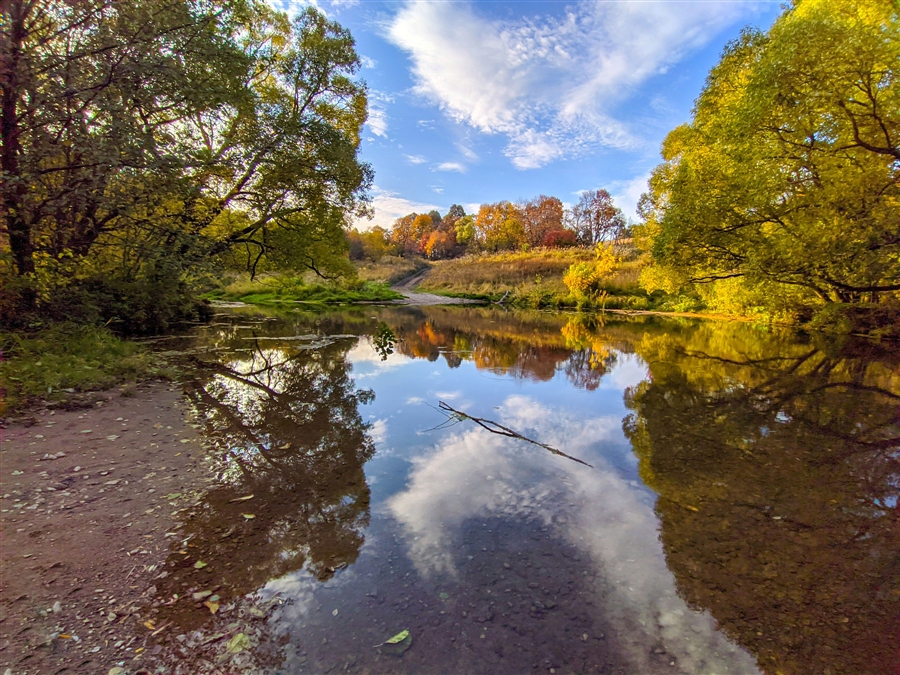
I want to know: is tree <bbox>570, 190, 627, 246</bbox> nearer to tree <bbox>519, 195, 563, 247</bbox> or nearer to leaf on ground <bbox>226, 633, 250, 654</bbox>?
tree <bbox>519, 195, 563, 247</bbox>

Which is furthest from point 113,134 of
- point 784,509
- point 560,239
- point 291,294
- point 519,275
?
point 560,239

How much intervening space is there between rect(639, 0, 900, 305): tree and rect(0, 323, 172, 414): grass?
620 inches

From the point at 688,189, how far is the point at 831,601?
47.1ft

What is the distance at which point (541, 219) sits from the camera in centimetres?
6694

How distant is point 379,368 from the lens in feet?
32.7

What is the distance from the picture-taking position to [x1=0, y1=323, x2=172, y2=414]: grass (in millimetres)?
5617

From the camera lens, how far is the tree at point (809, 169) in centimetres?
967

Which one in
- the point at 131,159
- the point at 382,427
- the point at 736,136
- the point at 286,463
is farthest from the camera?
the point at 736,136

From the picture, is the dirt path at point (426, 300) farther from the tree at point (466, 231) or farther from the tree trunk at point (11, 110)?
the tree trunk at point (11, 110)

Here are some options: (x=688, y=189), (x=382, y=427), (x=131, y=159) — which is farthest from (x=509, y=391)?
(x=688, y=189)

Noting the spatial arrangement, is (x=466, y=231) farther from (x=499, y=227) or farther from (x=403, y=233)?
(x=403, y=233)

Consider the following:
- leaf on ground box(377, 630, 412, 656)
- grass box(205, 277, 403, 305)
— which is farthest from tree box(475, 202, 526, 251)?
leaf on ground box(377, 630, 412, 656)

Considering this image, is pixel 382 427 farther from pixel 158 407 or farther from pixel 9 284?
pixel 9 284

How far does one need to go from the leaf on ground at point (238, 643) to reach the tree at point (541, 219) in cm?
6818
